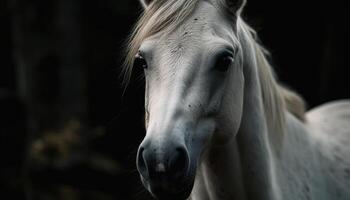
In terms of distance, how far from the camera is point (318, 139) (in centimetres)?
357

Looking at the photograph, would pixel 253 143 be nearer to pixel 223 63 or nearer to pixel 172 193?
pixel 223 63

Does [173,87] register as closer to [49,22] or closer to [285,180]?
[285,180]

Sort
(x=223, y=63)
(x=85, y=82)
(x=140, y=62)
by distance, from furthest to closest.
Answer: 1. (x=85, y=82)
2. (x=140, y=62)
3. (x=223, y=63)

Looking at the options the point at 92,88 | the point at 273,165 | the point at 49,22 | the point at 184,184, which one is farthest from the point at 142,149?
the point at 92,88

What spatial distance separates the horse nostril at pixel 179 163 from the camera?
7.27 ft

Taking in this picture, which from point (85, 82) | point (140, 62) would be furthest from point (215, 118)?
point (85, 82)

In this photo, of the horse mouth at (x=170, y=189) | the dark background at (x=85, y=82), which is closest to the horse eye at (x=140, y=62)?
the horse mouth at (x=170, y=189)

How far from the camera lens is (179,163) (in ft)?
7.37

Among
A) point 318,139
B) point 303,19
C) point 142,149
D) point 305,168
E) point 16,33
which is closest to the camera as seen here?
point 142,149

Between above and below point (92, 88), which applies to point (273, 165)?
above

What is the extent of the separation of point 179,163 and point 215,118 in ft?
1.25

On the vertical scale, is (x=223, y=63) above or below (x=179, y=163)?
above

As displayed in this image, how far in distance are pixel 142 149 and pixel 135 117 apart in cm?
638

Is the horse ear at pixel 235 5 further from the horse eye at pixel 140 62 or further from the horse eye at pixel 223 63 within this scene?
the horse eye at pixel 140 62
